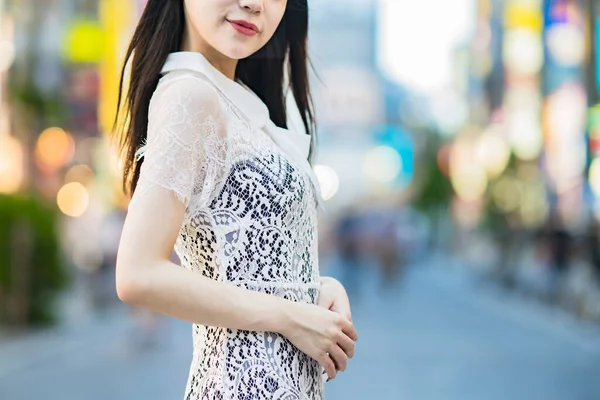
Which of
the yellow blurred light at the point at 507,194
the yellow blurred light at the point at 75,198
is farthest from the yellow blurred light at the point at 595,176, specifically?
the yellow blurred light at the point at 75,198

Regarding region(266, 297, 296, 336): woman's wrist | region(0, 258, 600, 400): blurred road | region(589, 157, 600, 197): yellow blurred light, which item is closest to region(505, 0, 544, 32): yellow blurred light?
region(589, 157, 600, 197): yellow blurred light

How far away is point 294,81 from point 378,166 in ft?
278

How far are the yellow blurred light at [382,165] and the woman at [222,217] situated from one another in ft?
266

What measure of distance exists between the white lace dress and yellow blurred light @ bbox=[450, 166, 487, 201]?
2035 inches

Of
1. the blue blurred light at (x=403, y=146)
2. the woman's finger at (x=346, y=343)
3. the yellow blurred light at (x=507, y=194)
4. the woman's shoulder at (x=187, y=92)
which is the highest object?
the blue blurred light at (x=403, y=146)

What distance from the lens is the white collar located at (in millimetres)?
1604

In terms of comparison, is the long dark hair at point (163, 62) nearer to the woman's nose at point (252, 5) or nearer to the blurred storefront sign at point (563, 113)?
the woman's nose at point (252, 5)

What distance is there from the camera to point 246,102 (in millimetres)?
1683

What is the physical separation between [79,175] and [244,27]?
102 ft

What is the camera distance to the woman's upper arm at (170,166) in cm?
147

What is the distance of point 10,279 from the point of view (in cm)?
1235

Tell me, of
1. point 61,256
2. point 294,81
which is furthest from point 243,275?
point 61,256

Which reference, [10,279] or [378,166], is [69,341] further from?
[378,166]

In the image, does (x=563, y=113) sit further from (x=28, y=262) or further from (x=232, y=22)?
(x=232, y=22)
